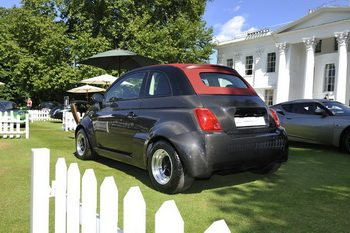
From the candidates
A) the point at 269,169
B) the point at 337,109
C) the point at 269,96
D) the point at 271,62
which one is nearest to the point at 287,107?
the point at 337,109

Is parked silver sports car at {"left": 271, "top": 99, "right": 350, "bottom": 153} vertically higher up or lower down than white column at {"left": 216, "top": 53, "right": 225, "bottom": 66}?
lower down

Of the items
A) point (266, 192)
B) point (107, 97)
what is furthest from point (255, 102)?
point (107, 97)

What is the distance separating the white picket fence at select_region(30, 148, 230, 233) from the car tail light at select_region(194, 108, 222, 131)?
1.77 m

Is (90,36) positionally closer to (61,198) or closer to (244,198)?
(244,198)

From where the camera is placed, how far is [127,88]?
484 cm

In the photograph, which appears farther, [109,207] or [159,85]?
[159,85]

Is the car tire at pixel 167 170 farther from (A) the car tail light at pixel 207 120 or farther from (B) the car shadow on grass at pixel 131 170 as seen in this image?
(A) the car tail light at pixel 207 120

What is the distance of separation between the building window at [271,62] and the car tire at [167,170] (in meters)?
25.8

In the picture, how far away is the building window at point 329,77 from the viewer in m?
23.3

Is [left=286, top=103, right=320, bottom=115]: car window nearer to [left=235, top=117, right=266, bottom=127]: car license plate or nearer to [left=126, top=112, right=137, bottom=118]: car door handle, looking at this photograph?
[left=235, top=117, right=266, bottom=127]: car license plate

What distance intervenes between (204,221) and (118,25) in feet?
84.6

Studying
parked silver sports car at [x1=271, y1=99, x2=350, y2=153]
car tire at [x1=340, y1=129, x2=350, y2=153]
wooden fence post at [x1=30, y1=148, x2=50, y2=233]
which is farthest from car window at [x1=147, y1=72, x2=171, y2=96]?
car tire at [x1=340, y1=129, x2=350, y2=153]

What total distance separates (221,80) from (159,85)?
922mm

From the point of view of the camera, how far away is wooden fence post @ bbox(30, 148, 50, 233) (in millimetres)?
2010
